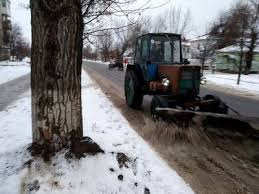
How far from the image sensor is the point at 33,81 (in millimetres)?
3902

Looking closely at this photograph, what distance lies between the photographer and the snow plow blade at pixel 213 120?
17.6 ft

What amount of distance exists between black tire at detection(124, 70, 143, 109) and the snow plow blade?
271cm

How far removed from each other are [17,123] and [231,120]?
15.3ft

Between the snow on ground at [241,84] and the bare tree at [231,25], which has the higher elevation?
the bare tree at [231,25]

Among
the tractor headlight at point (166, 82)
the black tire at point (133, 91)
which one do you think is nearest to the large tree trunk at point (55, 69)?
the tractor headlight at point (166, 82)

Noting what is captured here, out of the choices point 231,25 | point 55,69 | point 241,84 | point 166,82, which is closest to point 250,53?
point 231,25

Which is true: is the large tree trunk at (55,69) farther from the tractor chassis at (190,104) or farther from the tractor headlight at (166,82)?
the tractor headlight at (166,82)

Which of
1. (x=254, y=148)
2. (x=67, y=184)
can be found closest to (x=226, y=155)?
(x=254, y=148)

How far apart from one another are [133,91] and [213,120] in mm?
3490

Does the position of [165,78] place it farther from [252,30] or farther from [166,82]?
[252,30]

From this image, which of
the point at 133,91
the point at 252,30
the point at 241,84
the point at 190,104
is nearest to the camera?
the point at 190,104

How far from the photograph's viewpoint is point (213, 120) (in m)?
5.73

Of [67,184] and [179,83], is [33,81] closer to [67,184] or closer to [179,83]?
[67,184]

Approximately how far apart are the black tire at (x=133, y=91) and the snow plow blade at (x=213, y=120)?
271 centimetres
